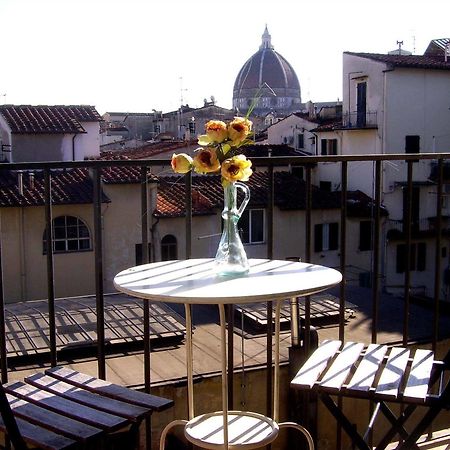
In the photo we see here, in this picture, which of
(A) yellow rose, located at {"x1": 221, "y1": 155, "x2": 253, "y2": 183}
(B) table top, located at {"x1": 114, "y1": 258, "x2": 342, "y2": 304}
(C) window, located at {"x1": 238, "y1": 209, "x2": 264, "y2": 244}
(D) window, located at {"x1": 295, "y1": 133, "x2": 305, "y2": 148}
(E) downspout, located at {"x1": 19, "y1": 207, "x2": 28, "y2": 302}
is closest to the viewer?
(B) table top, located at {"x1": 114, "y1": 258, "x2": 342, "y2": 304}

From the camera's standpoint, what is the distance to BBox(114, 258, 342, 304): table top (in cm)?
212

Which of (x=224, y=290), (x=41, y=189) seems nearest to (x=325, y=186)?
(x=41, y=189)

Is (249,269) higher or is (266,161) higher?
(266,161)

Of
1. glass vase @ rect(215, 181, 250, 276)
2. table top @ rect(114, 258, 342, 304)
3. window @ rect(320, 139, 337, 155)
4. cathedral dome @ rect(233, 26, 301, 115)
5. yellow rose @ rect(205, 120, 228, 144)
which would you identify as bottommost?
table top @ rect(114, 258, 342, 304)

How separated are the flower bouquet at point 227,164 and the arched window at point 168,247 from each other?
19219 mm

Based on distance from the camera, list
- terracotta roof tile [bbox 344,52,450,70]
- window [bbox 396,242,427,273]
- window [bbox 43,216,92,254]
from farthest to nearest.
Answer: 1. terracotta roof tile [bbox 344,52,450,70]
2. window [bbox 396,242,427,273]
3. window [bbox 43,216,92,254]

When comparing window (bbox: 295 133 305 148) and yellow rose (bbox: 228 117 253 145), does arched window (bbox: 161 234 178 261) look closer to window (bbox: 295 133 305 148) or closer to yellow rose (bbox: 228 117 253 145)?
window (bbox: 295 133 305 148)

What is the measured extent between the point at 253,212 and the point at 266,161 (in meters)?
20.5

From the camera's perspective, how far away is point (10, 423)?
1.81 m

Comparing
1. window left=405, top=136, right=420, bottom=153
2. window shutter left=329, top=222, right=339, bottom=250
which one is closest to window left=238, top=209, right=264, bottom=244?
window shutter left=329, top=222, right=339, bottom=250

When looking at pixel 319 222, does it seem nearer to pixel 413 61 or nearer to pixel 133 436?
pixel 413 61

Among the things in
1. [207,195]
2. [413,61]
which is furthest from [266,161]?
[413,61]

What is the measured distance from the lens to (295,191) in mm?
24109

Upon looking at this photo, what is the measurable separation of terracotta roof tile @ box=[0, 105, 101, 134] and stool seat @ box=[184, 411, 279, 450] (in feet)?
71.1
